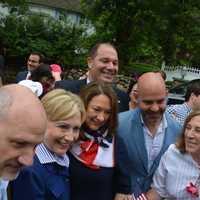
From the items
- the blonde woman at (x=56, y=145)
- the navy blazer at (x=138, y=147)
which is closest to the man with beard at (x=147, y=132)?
the navy blazer at (x=138, y=147)

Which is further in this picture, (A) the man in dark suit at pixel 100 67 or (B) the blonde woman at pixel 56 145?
(A) the man in dark suit at pixel 100 67

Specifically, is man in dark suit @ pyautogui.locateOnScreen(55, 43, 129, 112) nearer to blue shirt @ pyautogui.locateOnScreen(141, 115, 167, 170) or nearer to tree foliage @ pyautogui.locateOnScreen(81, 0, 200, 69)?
blue shirt @ pyautogui.locateOnScreen(141, 115, 167, 170)

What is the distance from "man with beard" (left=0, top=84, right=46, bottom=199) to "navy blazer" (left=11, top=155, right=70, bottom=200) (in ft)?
1.59

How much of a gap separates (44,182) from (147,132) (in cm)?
142

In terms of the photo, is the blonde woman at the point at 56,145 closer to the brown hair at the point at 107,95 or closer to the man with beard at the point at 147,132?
the brown hair at the point at 107,95

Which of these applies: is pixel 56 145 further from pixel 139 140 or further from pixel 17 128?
pixel 139 140

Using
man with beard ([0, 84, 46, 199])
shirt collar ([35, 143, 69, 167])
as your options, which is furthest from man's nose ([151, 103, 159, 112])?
man with beard ([0, 84, 46, 199])

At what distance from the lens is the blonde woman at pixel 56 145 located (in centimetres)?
Result: 264

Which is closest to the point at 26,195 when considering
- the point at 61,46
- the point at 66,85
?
the point at 66,85

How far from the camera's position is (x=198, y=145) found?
11.1ft

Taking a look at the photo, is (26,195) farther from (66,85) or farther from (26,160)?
(66,85)

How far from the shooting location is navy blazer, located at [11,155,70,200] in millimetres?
2389

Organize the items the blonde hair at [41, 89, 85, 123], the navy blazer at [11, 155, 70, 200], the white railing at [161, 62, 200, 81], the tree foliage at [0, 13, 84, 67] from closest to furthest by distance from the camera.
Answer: the navy blazer at [11, 155, 70, 200], the blonde hair at [41, 89, 85, 123], the tree foliage at [0, 13, 84, 67], the white railing at [161, 62, 200, 81]

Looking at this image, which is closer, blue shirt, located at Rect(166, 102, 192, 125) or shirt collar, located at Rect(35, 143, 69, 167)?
shirt collar, located at Rect(35, 143, 69, 167)
